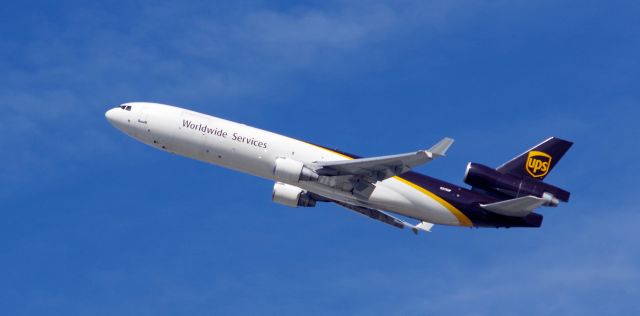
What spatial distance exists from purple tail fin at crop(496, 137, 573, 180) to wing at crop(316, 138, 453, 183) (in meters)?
7.73

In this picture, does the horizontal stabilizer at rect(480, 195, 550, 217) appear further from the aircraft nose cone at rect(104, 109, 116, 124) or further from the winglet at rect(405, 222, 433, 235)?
the aircraft nose cone at rect(104, 109, 116, 124)

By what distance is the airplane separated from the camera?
6384cm

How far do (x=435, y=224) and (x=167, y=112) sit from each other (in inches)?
730

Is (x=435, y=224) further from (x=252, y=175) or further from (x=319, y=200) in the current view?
(x=252, y=175)

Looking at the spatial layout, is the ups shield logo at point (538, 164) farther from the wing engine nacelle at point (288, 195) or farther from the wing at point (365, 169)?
the wing engine nacelle at point (288, 195)

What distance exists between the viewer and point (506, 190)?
65.4 metres

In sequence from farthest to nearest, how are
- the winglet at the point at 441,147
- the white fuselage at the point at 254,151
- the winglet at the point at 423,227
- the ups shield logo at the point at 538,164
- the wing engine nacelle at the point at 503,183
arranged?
the winglet at the point at 423,227
the ups shield logo at the point at 538,164
the wing engine nacelle at the point at 503,183
the white fuselage at the point at 254,151
the winglet at the point at 441,147

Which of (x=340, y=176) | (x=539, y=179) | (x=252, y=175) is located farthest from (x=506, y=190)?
(x=252, y=175)

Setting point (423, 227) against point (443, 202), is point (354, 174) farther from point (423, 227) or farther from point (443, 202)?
point (423, 227)

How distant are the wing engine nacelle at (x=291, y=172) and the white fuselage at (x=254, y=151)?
89cm

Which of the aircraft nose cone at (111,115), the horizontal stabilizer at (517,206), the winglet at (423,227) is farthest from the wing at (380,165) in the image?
the aircraft nose cone at (111,115)

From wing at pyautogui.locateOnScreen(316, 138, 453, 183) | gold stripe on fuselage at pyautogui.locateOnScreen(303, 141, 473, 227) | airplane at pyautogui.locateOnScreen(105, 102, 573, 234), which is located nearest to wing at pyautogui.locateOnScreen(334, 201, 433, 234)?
airplane at pyautogui.locateOnScreen(105, 102, 573, 234)

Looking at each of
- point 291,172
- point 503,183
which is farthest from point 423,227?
point 291,172

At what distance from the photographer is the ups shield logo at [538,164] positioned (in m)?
66.1
